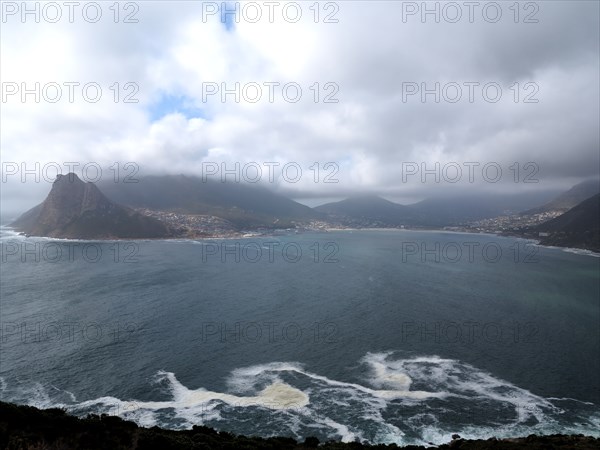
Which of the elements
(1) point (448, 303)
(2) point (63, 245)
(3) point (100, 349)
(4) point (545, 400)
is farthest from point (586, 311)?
(2) point (63, 245)

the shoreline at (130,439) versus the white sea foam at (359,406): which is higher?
the shoreline at (130,439)

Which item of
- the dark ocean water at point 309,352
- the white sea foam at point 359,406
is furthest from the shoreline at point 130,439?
the dark ocean water at point 309,352

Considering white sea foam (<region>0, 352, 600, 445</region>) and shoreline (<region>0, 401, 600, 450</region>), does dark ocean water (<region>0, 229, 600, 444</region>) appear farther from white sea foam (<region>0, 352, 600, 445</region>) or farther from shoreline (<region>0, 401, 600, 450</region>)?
shoreline (<region>0, 401, 600, 450</region>)

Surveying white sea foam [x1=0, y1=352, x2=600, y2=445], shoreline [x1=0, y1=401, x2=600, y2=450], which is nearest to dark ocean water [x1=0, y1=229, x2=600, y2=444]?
white sea foam [x1=0, y1=352, x2=600, y2=445]

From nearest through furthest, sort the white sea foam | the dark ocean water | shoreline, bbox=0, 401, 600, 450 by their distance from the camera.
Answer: shoreline, bbox=0, 401, 600, 450 < the white sea foam < the dark ocean water

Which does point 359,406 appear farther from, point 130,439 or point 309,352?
point 130,439

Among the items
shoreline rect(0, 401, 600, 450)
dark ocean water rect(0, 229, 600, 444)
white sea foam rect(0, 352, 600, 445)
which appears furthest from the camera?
dark ocean water rect(0, 229, 600, 444)

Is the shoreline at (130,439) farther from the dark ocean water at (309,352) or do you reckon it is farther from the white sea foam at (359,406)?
the dark ocean water at (309,352)

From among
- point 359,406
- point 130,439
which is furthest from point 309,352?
point 130,439
